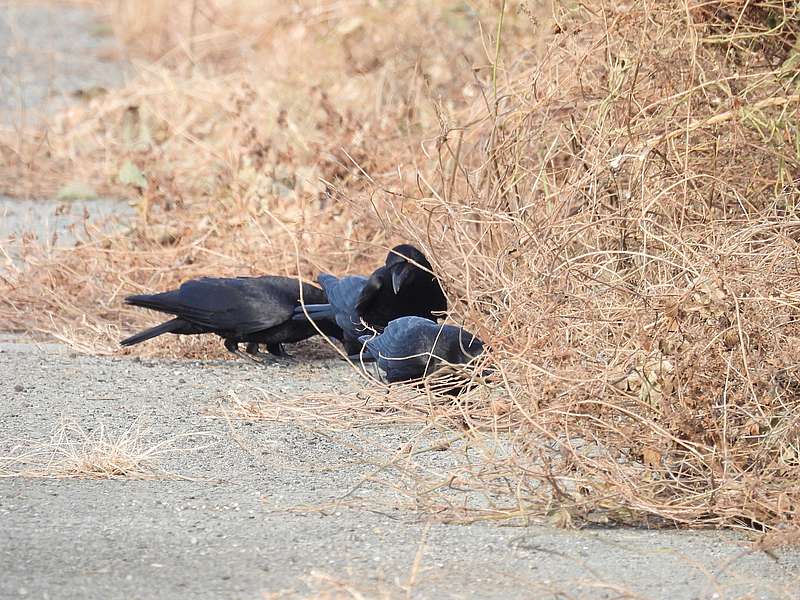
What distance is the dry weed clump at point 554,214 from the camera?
13.3 ft

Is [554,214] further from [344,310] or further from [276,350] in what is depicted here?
[276,350]

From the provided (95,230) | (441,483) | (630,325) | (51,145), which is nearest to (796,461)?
(630,325)

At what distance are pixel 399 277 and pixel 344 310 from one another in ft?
1.02

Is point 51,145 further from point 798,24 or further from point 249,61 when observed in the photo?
point 798,24

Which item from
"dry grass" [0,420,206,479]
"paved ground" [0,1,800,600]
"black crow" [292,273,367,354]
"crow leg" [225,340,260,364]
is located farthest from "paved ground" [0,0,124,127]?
"dry grass" [0,420,206,479]

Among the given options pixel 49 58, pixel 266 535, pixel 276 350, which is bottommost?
pixel 276 350

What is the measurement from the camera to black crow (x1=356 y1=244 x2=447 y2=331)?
5.98 metres

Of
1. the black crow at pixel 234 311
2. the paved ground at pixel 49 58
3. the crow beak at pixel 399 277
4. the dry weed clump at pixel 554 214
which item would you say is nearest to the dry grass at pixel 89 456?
the dry weed clump at pixel 554 214

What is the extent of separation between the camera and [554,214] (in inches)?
192

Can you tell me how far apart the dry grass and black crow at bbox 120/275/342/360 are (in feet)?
4.39

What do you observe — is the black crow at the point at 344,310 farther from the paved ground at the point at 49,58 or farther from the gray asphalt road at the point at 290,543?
the paved ground at the point at 49,58

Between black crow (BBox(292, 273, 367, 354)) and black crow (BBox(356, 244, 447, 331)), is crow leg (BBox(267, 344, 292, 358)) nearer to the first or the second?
black crow (BBox(292, 273, 367, 354))

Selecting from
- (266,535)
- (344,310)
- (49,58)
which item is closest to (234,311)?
(344,310)

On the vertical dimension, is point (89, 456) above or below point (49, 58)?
above
